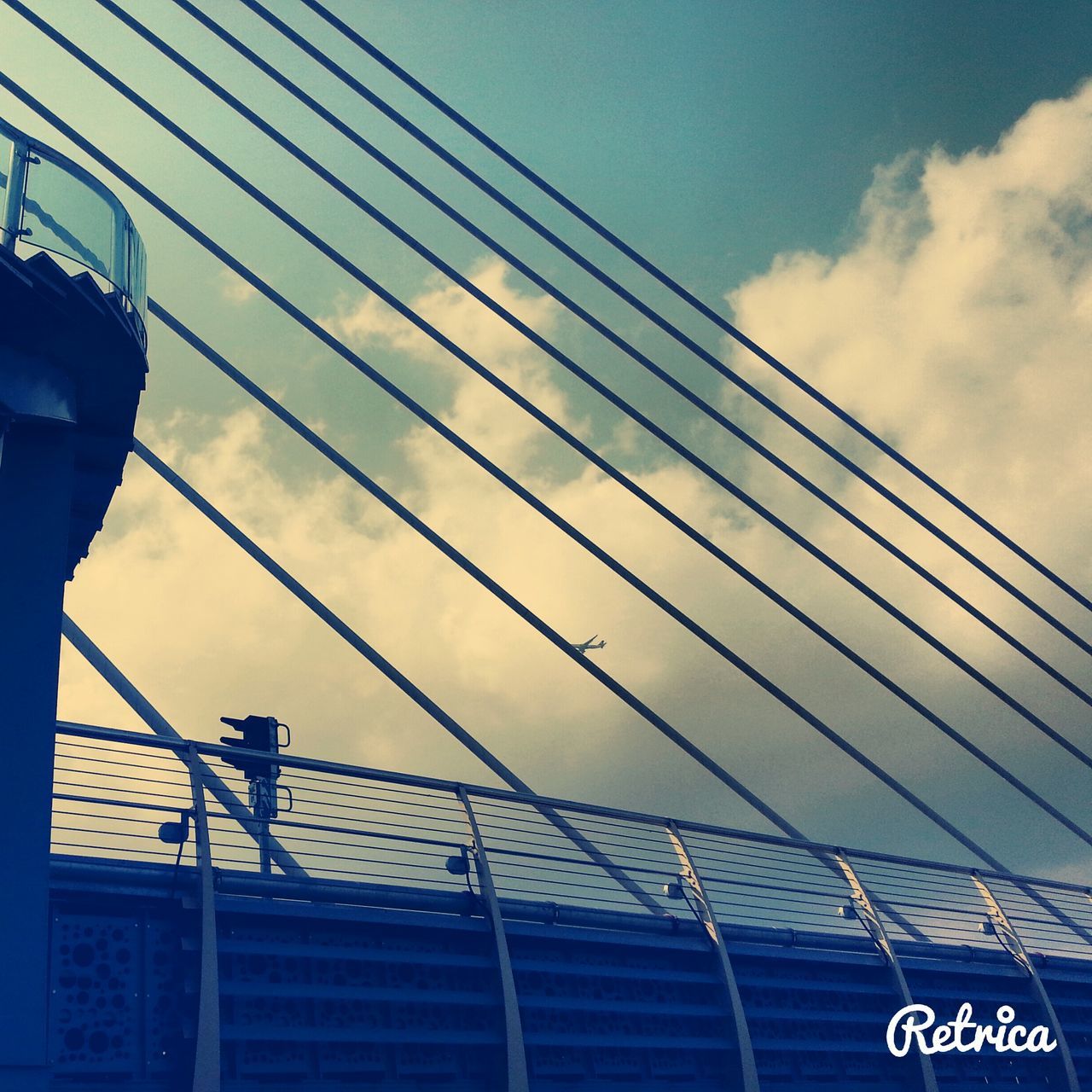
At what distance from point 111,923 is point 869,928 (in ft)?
28.6

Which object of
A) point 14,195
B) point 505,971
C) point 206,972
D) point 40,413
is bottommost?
point 206,972

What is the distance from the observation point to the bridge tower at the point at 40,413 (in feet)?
23.6

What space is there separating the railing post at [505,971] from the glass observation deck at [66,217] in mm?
4851

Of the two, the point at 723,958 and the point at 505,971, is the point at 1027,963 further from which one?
the point at 505,971

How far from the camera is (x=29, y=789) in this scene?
7.41 m

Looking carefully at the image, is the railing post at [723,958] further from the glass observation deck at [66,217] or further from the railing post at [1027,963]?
the glass observation deck at [66,217]

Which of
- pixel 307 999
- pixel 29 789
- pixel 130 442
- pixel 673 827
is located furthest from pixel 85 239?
Answer: pixel 673 827

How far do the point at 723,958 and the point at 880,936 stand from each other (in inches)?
114

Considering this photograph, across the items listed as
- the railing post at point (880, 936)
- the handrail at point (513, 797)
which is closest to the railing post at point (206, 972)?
the handrail at point (513, 797)

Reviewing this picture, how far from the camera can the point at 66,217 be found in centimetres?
817

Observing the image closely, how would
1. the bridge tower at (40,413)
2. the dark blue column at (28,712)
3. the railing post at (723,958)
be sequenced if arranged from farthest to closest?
the railing post at (723,958) → the bridge tower at (40,413) → the dark blue column at (28,712)

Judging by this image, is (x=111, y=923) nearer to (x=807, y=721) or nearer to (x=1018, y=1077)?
(x=807, y=721)

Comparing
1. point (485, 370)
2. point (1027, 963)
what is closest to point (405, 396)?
point (485, 370)

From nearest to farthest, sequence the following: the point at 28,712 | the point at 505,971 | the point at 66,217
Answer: the point at 28,712 < the point at 66,217 < the point at 505,971
